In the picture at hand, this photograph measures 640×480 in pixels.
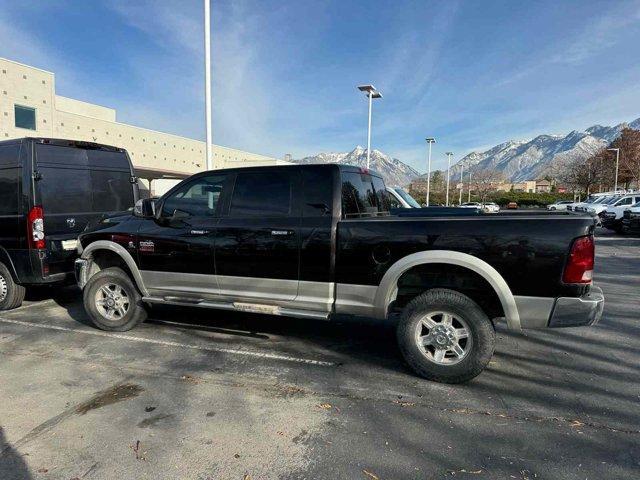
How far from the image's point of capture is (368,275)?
4.25 m

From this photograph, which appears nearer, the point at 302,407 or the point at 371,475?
the point at 371,475

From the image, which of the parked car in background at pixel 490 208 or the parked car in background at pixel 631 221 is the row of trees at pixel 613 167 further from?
the parked car in background at pixel 490 208

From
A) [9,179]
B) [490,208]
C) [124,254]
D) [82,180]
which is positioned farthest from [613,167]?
[9,179]

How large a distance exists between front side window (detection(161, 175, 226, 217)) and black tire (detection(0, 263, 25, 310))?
2.91m

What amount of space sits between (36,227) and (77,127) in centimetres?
3200

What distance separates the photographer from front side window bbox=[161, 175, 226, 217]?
506cm

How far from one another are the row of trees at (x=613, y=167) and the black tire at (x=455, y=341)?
60250 mm

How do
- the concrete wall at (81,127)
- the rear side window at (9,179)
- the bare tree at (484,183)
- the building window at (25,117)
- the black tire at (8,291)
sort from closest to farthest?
the rear side window at (9,179), the black tire at (8,291), the concrete wall at (81,127), the building window at (25,117), the bare tree at (484,183)

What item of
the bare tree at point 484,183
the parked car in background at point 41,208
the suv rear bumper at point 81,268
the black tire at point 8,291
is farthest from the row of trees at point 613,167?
the black tire at point 8,291

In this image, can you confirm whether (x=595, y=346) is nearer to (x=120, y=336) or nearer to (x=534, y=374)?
(x=534, y=374)

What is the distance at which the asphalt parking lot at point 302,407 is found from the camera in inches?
111

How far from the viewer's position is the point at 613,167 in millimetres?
54531

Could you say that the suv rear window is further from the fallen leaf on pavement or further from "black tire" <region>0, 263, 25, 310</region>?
the fallen leaf on pavement

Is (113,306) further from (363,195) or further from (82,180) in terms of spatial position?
(363,195)
